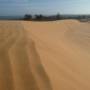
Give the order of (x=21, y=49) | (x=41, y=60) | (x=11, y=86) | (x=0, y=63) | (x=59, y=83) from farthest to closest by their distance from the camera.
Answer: (x=21, y=49) → (x=41, y=60) → (x=0, y=63) → (x=59, y=83) → (x=11, y=86)

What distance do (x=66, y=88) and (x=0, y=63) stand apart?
3.11 feet

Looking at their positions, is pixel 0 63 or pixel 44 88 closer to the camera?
pixel 44 88

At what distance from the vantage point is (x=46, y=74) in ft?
9.05

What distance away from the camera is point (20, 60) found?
3.18m

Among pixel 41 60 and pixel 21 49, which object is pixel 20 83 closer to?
pixel 41 60

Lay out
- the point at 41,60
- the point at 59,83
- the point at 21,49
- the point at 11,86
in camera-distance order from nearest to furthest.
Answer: the point at 11,86
the point at 59,83
the point at 41,60
the point at 21,49

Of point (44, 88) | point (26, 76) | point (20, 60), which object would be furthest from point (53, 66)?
point (44, 88)

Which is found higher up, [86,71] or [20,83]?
[20,83]

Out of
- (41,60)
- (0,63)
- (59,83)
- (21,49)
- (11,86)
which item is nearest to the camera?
(11,86)

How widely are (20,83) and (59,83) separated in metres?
0.43

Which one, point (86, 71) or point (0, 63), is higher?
point (0, 63)

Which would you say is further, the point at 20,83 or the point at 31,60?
the point at 31,60

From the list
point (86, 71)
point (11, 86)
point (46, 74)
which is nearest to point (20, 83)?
point (11, 86)

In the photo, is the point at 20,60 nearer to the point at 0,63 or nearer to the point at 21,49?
the point at 0,63
